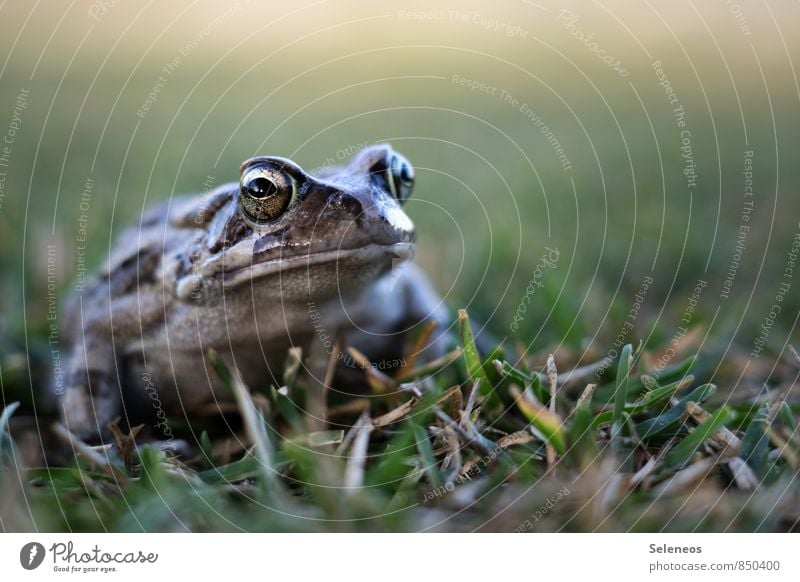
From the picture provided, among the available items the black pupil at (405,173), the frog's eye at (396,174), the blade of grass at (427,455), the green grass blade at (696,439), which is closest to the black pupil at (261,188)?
the frog's eye at (396,174)

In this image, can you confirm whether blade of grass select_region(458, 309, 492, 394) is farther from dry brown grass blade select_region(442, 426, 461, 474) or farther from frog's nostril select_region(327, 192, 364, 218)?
frog's nostril select_region(327, 192, 364, 218)

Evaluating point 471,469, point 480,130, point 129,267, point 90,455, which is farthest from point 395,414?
point 480,130

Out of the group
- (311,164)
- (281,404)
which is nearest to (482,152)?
(311,164)

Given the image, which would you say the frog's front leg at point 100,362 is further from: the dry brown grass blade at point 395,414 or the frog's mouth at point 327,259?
the dry brown grass blade at point 395,414

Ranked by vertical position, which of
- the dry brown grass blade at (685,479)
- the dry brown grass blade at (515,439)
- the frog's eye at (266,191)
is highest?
the frog's eye at (266,191)

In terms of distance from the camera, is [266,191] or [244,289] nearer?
[266,191]

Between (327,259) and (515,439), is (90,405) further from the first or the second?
(515,439)

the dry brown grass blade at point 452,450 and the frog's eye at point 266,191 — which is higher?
the frog's eye at point 266,191

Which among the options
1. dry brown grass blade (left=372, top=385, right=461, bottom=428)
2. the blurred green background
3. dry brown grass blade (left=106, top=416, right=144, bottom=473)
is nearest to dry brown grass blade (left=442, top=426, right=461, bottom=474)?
dry brown grass blade (left=372, top=385, right=461, bottom=428)
